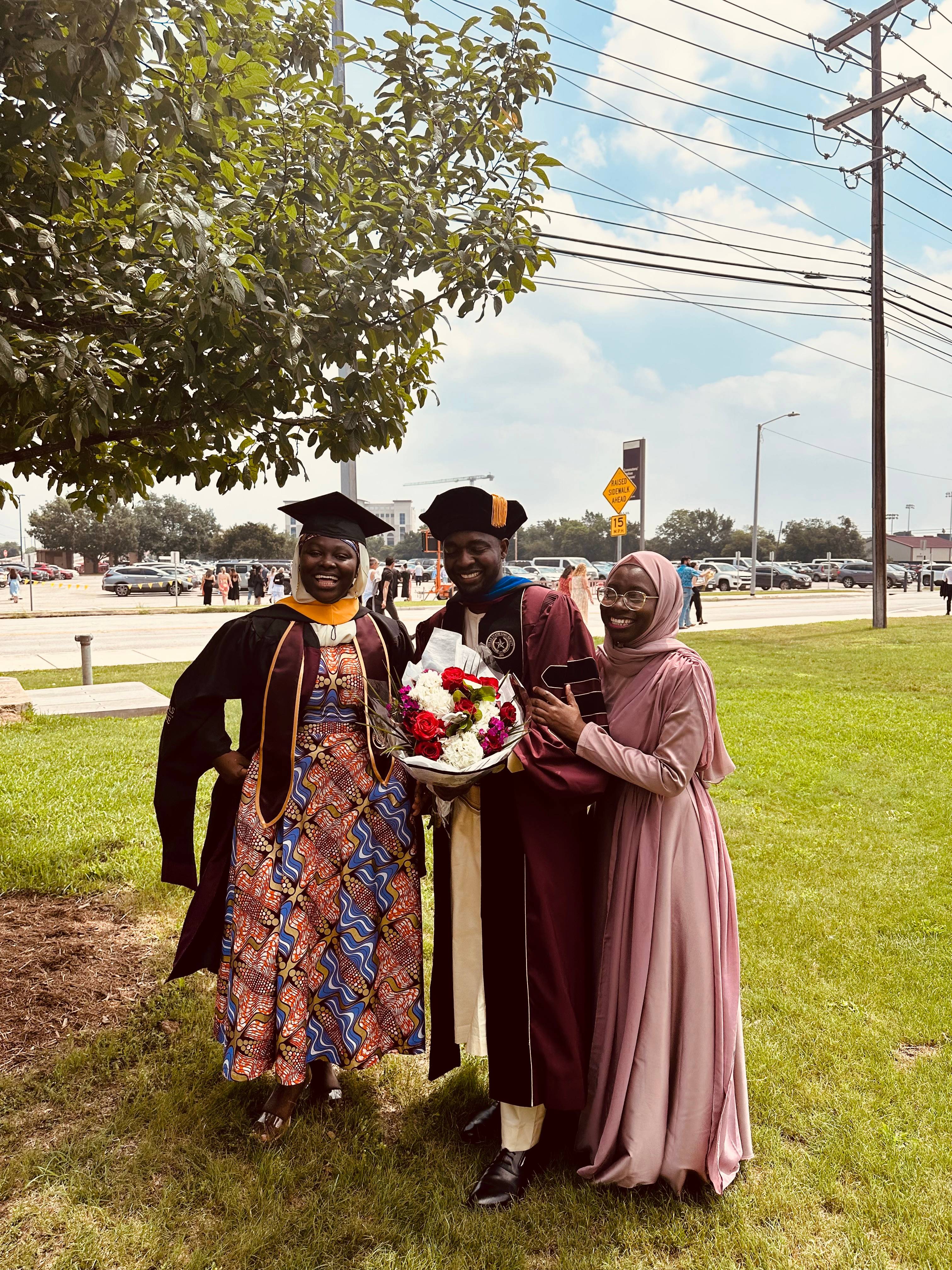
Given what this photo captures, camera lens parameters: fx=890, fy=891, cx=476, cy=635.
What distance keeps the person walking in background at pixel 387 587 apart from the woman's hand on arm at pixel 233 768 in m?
11.6

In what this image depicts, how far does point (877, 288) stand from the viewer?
20.2 m

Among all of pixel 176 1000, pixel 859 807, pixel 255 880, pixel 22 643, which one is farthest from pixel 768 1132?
pixel 22 643

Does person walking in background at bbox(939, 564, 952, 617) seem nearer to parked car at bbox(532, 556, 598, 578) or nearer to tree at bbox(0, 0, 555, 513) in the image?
parked car at bbox(532, 556, 598, 578)

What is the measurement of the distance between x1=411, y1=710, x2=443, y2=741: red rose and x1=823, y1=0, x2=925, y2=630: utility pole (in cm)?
1909

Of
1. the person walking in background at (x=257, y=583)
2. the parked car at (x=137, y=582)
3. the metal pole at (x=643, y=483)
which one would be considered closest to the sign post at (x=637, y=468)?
the metal pole at (x=643, y=483)

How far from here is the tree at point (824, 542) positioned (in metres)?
95.4

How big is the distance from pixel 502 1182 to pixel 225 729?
1751 millimetres

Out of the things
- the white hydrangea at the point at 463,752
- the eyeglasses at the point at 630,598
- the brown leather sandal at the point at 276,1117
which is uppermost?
the eyeglasses at the point at 630,598

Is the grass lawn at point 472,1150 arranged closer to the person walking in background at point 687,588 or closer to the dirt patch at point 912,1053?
the dirt patch at point 912,1053

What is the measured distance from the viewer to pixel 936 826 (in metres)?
6.57

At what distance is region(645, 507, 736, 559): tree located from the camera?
106 metres

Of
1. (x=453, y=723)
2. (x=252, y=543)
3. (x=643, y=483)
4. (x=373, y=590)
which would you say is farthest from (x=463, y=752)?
(x=252, y=543)

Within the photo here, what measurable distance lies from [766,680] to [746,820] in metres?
7.01

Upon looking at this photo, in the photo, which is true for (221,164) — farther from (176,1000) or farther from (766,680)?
(766,680)
